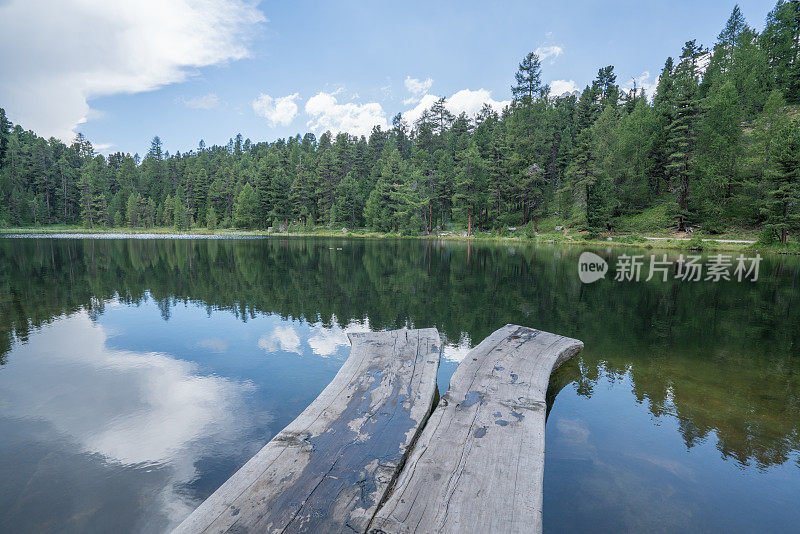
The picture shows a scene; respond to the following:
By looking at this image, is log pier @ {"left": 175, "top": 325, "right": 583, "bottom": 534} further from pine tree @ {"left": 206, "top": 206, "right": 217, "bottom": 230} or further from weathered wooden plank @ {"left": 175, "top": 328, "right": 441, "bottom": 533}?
pine tree @ {"left": 206, "top": 206, "right": 217, "bottom": 230}

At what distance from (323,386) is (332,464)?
3151mm

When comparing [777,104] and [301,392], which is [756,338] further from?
[777,104]

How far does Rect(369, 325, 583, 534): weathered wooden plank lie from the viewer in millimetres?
2811

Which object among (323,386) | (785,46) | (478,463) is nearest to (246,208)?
(323,386)

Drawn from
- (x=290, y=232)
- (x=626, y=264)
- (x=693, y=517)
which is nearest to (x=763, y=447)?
(x=693, y=517)

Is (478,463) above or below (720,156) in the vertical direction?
below

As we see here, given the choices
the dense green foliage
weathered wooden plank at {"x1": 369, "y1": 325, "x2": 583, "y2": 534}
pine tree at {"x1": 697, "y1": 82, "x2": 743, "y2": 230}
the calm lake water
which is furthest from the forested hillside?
weathered wooden plank at {"x1": 369, "y1": 325, "x2": 583, "y2": 534}

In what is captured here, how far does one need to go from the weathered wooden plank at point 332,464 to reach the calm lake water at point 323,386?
3.53 feet

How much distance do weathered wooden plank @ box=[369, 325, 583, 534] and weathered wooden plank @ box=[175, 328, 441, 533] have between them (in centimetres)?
22

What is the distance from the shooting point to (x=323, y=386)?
21.5 feet

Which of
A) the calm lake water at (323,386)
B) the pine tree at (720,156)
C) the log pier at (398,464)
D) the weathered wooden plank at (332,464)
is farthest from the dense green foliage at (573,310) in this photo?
the pine tree at (720,156)

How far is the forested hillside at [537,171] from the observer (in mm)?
43781

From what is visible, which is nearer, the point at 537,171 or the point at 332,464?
the point at 332,464

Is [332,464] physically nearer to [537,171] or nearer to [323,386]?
[323,386]
